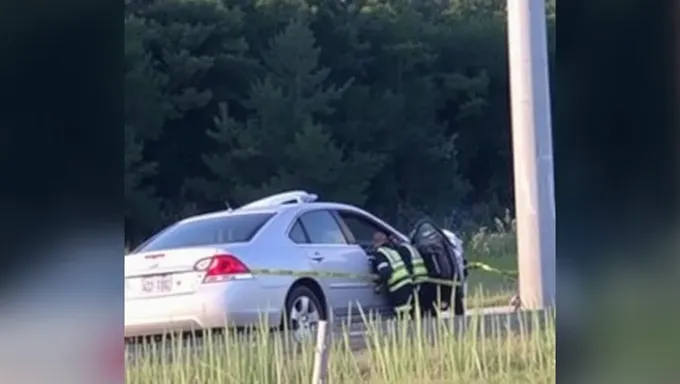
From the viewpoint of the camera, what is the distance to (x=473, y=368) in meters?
4.62

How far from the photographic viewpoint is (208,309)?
4297 millimetres

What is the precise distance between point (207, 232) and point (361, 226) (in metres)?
0.61

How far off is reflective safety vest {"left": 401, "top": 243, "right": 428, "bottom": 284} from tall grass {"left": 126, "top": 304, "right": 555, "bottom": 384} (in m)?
0.17

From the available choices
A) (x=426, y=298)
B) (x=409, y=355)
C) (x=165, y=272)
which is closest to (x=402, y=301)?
(x=426, y=298)

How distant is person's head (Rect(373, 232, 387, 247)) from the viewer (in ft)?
14.9

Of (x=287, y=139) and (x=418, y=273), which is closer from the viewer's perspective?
(x=287, y=139)

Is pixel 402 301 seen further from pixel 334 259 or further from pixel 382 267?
pixel 334 259

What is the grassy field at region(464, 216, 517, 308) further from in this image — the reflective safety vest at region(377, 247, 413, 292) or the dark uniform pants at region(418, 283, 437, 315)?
the reflective safety vest at region(377, 247, 413, 292)

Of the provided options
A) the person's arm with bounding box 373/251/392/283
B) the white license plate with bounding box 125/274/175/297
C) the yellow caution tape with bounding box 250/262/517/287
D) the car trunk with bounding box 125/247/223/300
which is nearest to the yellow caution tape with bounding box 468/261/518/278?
the yellow caution tape with bounding box 250/262/517/287

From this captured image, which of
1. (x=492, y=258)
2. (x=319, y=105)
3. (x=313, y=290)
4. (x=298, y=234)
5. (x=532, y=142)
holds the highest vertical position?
(x=319, y=105)

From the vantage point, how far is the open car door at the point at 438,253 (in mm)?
4582
